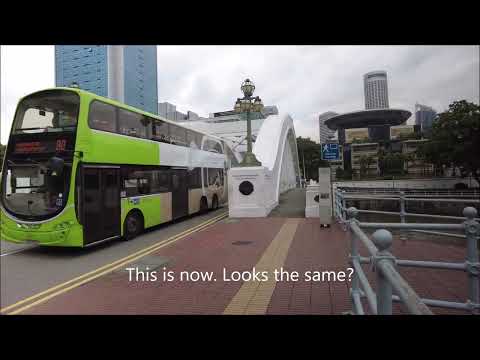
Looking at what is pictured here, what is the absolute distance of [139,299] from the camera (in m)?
4.05

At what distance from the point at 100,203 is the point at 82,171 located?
1.10 meters

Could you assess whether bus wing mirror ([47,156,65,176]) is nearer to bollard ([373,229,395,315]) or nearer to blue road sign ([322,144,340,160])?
bollard ([373,229,395,315])

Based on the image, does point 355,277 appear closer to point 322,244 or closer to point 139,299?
point 139,299

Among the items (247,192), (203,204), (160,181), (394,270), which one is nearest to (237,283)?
(394,270)

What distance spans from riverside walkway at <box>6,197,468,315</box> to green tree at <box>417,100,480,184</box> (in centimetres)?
3235

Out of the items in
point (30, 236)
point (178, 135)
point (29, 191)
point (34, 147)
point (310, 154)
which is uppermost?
point (310, 154)

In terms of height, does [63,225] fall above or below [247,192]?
below

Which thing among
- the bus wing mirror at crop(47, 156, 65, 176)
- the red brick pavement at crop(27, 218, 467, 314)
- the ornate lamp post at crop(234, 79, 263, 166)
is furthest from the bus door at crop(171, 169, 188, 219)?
the bus wing mirror at crop(47, 156, 65, 176)

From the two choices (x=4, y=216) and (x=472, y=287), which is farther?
(x=4, y=216)

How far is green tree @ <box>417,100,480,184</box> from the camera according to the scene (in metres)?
32.8

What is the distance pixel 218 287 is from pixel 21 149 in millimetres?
4630

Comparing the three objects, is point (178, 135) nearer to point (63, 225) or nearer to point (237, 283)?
point (63, 225)

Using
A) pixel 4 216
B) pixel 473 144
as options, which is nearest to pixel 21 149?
pixel 4 216

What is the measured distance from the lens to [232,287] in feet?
14.5
